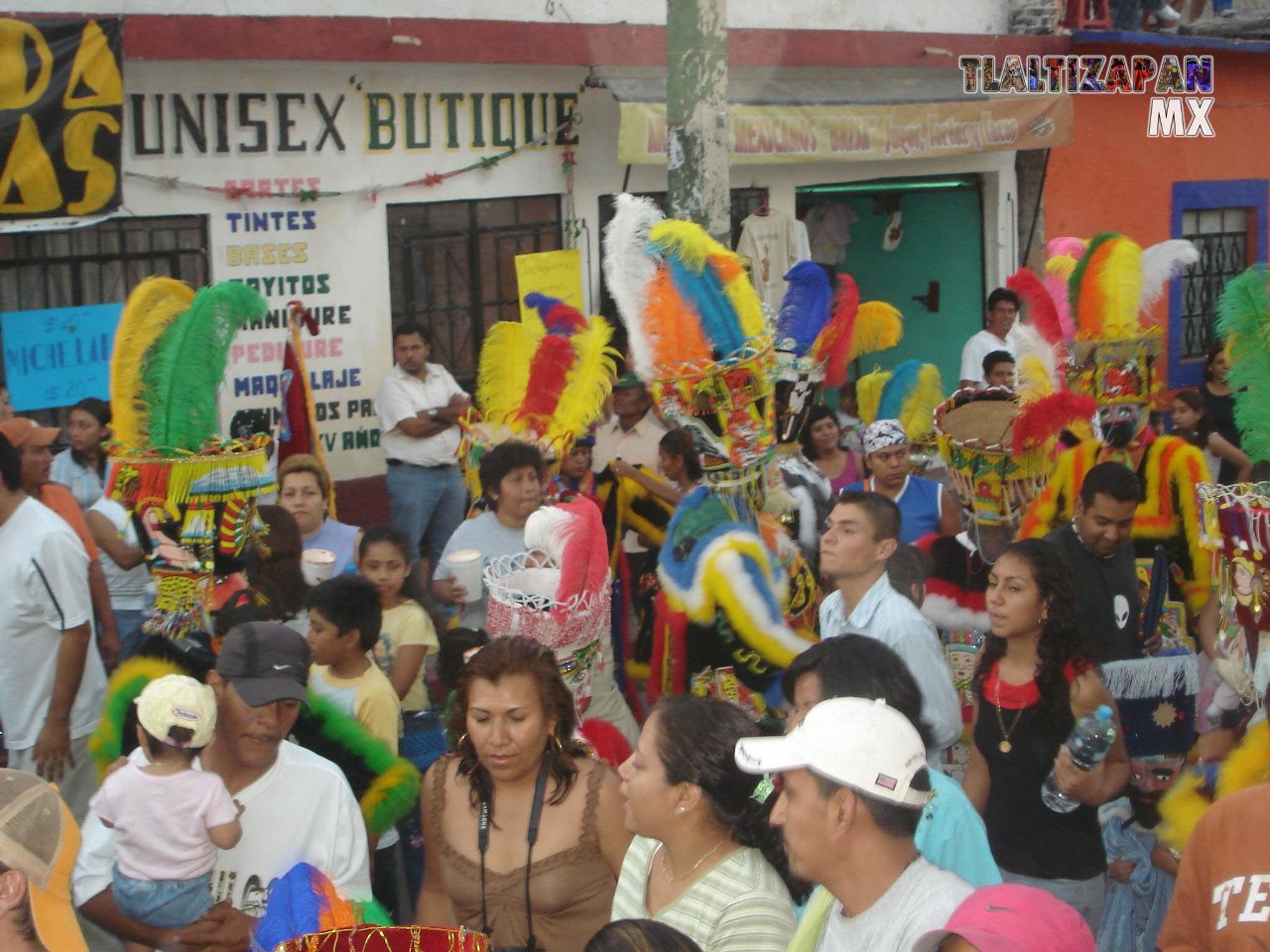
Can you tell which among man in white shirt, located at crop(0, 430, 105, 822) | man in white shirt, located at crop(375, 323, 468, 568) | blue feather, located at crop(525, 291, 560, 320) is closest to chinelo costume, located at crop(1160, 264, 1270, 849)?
blue feather, located at crop(525, 291, 560, 320)

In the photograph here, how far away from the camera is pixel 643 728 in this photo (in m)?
3.45

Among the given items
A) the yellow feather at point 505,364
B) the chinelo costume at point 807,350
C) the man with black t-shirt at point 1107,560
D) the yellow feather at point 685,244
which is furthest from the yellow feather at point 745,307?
the yellow feather at point 505,364

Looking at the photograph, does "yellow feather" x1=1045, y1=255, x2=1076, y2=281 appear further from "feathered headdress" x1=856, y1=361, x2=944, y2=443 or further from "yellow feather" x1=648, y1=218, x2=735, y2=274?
"yellow feather" x1=648, y1=218, x2=735, y2=274

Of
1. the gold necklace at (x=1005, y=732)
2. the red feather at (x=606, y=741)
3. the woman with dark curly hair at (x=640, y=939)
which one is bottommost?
the red feather at (x=606, y=741)

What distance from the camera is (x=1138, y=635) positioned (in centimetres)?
565

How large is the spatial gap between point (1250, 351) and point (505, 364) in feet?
11.2

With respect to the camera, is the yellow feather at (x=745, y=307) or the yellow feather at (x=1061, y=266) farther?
the yellow feather at (x=1061, y=266)

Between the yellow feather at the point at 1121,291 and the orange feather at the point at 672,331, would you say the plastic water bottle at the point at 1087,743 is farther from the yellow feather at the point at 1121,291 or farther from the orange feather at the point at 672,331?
the yellow feather at the point at 1121,291

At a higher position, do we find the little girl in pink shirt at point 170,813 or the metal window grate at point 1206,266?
the metal window grate at point 1206,266

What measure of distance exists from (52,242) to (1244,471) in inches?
270

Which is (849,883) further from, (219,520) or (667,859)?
(219,520)

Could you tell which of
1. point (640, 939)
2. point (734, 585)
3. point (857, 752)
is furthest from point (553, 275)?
point (640, 939)

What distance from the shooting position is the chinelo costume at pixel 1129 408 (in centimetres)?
640

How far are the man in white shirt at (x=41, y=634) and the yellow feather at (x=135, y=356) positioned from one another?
0.43m
